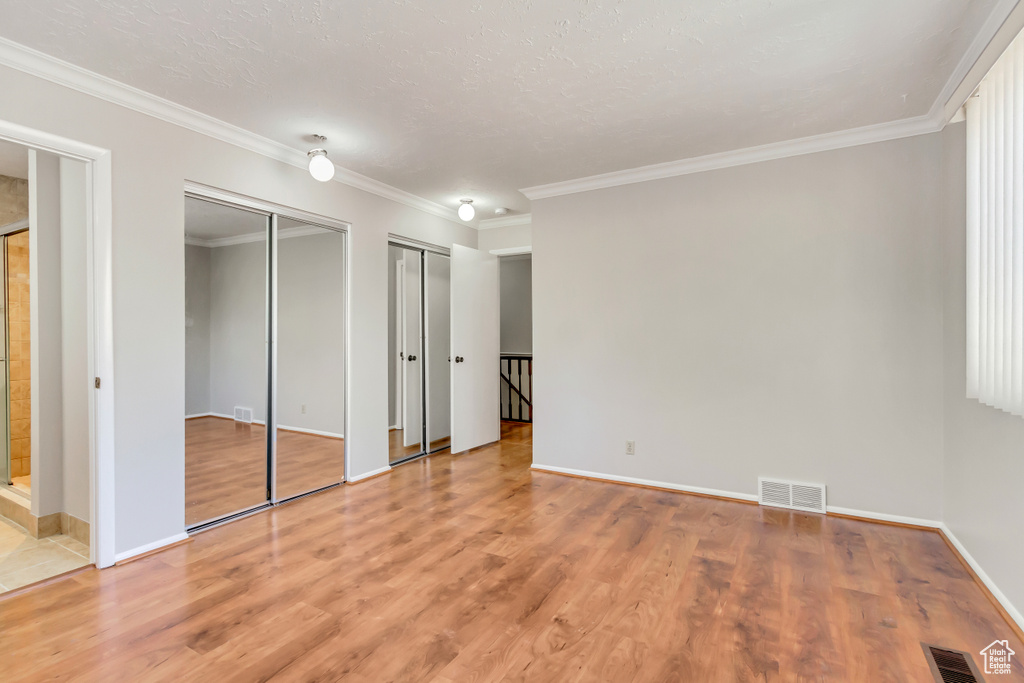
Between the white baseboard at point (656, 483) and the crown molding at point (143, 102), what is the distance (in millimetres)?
3093

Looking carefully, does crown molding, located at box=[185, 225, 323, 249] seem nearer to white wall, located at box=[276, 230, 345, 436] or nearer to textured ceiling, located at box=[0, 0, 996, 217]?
white wall, located at box=[276, 230, 345, 436]

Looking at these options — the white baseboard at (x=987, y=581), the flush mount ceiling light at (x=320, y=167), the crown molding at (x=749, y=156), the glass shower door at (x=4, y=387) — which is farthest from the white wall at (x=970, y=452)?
the glass shower door at (x=4, y=387)

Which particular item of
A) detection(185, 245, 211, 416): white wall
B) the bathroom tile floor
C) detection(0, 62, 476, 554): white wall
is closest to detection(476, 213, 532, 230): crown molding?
detection(0, 62, 476, 554): white wall

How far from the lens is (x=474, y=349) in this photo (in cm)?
530

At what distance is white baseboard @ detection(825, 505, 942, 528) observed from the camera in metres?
3.12

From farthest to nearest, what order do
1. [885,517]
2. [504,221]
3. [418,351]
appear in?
[504,221]
[418,351]
[885,517]

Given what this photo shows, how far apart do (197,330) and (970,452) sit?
460cm

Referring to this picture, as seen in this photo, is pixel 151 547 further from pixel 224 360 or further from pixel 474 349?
pixel 474 349

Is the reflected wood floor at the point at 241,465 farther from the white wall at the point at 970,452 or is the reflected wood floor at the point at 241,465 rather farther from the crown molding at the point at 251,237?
the white wall at the point at 970,452

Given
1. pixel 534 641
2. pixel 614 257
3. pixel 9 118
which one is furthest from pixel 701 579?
pixel 9 118

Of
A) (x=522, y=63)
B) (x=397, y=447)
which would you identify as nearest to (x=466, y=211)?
(x=522, y=63)

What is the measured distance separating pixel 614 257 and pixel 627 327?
2.03ft

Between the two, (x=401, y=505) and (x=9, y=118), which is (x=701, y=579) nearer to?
(x=401, y=505)

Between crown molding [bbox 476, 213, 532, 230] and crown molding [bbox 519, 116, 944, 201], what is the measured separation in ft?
2.66
